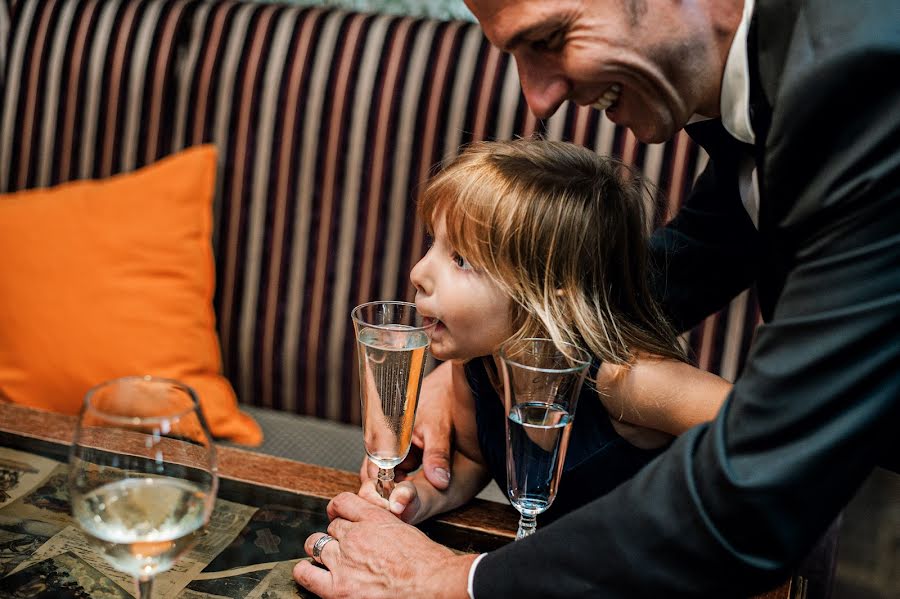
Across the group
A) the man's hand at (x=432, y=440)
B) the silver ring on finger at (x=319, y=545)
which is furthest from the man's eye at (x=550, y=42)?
the silver ring on finger at (x=319, y=545)

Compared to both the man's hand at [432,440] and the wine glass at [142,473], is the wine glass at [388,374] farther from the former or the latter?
the wine glass at [142,473]

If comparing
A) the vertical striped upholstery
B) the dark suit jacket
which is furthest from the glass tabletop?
the vertical striped upholstery

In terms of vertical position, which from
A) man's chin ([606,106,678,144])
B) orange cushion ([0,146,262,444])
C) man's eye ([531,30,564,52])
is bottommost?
orange cushion ([0,146,262,444])

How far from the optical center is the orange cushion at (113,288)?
6.40ft

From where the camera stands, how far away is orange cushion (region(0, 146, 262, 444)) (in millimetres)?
1952

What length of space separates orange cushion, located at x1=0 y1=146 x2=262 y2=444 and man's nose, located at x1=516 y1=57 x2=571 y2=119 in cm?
113

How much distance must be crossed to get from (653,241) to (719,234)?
3.9 inches

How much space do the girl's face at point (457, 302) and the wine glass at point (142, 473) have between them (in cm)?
47

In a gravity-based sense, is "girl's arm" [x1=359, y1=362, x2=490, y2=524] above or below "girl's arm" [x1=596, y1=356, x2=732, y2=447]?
below

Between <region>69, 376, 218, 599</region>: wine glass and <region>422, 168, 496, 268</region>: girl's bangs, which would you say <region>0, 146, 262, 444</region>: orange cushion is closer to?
<region>422, 168, 496, 268</region>: girl's bangs

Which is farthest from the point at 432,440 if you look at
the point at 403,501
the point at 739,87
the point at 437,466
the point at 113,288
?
the point at 113,288

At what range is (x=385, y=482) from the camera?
1136 millimetres

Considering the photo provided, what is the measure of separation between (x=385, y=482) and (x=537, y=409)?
0.84ft

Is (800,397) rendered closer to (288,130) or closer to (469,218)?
(469,218)
